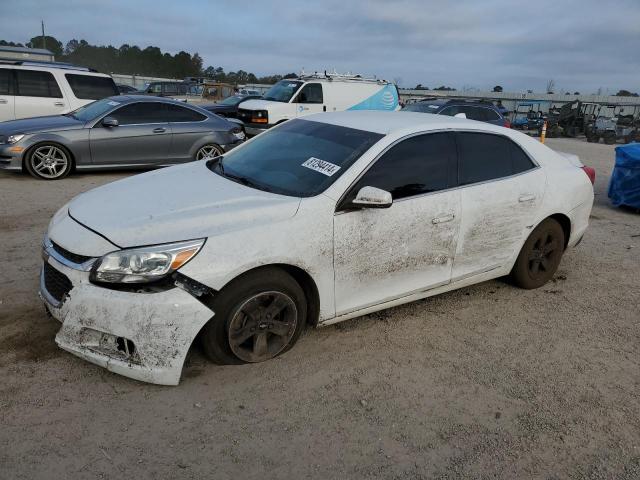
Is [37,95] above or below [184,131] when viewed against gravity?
above

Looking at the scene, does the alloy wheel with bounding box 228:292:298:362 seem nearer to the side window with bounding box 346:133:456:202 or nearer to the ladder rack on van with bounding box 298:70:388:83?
the side window with bounding box 346:133:456:202

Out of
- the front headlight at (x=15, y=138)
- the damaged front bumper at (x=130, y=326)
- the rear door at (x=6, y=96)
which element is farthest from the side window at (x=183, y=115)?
the damaged front bumper at (x=130, y=326)

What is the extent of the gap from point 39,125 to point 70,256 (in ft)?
20.9

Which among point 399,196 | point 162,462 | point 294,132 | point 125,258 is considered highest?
point 294,132

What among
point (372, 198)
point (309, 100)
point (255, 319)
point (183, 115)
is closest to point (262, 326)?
point (255, 319)

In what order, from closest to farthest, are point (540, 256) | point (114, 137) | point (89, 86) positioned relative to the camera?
1. point (540, 256)
2. point (114, 137)
3. point (89, 86)

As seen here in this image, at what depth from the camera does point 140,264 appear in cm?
280

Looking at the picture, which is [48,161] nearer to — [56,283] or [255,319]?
[56,283]

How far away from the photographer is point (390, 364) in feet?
11.1

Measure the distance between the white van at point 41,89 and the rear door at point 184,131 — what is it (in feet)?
8.25

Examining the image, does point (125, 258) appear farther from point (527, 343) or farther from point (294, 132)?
point (527, 343)

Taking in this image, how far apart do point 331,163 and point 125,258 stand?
1.52m

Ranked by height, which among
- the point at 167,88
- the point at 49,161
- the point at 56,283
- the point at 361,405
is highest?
the point at 167,88

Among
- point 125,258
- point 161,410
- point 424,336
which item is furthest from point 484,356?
point 125,258
